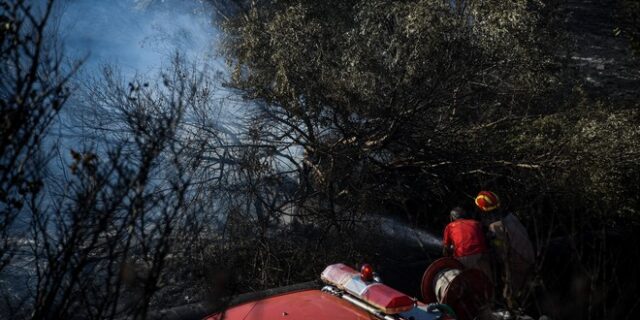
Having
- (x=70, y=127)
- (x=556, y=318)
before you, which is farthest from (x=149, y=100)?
(x=556, y=318)

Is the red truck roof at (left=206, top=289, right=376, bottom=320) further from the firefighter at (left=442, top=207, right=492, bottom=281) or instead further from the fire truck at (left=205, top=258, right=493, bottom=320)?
the firefighter at (left=442, top=207, right=492, bottom=281)

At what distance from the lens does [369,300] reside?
380 centimetres

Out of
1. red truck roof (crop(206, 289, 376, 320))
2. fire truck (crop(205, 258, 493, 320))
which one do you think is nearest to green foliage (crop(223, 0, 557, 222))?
fire truck (crop(205, 258, 493, 320))

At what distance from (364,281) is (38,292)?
7.20 feet

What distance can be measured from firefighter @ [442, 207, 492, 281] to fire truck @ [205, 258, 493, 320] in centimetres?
51

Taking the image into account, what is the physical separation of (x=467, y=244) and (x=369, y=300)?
183cm

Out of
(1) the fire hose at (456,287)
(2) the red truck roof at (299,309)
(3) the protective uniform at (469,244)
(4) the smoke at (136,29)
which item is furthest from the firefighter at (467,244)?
(4) the smoke at (136,29)

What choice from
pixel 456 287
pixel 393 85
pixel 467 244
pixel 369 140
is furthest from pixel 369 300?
pixel 369 140

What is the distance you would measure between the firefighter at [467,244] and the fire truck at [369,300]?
1.66 ft

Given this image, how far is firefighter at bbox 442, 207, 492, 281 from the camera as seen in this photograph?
5223mm

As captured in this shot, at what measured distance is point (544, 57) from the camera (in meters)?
9.98

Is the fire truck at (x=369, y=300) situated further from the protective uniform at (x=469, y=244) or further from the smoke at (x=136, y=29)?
the smoke at (x=136, y=29)

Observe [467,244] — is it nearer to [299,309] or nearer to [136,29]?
[299,309]

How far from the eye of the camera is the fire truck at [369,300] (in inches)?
146
